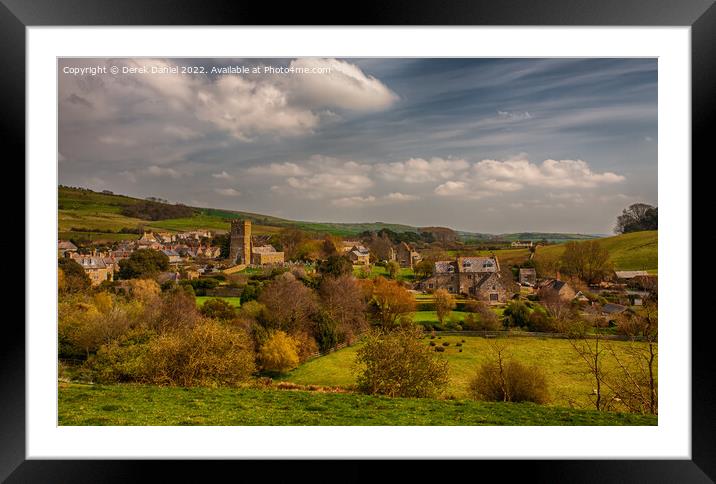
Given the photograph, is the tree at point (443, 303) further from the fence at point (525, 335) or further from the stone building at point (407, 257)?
the stone building at point (407, 257)

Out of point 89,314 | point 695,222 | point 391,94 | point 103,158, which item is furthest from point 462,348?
point 103,158

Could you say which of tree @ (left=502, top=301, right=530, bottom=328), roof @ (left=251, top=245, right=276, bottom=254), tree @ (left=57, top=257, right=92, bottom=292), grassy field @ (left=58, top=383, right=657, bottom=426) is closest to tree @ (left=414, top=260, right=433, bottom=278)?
tree @ (left=502, top=301, right=530, bottom=328)

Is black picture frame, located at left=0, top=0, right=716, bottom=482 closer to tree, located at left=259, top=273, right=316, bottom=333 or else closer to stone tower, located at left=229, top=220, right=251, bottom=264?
tree, located at left=259, top=273, right=316, bottom=333

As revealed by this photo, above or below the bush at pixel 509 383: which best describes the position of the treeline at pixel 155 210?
above

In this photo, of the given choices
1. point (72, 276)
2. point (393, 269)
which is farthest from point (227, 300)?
point (393, 269)

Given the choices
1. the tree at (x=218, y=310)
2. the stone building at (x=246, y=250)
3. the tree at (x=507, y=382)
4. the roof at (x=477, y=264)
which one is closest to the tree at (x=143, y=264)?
the tree at (x=218, y=310)
